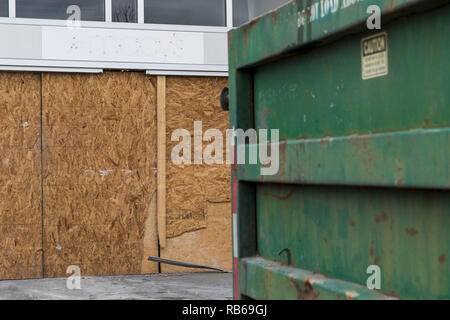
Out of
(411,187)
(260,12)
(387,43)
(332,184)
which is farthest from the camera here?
(260,12)

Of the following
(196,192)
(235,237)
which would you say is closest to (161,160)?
(196,192)

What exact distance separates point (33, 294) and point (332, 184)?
245 inches

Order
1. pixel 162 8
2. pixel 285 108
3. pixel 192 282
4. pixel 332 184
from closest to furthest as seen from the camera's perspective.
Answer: pixel 332 184, pixel 285 108, pixel 192 282, pixel 162 8

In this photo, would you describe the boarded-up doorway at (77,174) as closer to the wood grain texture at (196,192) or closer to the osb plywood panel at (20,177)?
the osb plywood panel at (20,177)

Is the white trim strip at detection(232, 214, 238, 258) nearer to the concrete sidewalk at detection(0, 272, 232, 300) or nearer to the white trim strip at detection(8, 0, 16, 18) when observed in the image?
the concrete sidewalk at detection(0, 272, 232, 300)

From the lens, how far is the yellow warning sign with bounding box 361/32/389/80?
101 inches

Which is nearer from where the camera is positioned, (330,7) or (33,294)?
(330,7)

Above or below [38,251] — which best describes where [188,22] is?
above

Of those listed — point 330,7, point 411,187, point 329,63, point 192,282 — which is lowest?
point 192,282

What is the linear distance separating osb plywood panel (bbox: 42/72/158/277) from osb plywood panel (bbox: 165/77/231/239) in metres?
0.26

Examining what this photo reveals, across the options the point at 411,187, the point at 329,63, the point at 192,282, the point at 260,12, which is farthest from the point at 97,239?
the point at 411,187

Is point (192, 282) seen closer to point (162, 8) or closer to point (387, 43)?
point (162, 8)

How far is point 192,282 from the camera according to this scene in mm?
9148

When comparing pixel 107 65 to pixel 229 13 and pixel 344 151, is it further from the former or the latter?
pixel 344 151
